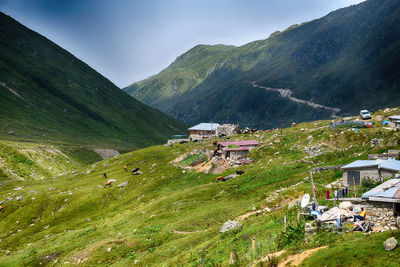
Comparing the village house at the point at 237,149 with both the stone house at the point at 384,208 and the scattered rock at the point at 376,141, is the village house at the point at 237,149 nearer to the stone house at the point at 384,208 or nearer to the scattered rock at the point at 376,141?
the scattered rock at the point at 376,141

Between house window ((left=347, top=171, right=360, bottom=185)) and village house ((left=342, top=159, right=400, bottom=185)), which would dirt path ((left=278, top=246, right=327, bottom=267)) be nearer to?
village house ((left=342, top=159, right=400, bottom=185))

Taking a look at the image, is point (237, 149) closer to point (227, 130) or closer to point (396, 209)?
point (227, 130)

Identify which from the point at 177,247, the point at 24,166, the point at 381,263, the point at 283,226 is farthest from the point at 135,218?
the point at 24,166

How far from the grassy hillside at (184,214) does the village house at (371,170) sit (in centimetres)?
376

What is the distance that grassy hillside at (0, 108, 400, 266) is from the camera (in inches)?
1038

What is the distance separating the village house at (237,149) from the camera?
74.5m

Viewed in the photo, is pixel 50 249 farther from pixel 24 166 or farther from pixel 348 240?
pixel 24 166

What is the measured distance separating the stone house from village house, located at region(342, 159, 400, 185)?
9055 mm

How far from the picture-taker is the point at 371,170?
34469 mm

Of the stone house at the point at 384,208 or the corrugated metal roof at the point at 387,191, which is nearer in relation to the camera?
the stone house at the point at 384,208

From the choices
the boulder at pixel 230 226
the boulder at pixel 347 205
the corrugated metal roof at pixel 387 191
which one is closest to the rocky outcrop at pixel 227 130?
the boulder at pixel 230 226

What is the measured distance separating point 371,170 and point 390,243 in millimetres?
18563

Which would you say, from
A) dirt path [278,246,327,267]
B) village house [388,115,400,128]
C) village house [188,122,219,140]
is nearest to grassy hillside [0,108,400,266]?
dirt path [278,246,327,267]

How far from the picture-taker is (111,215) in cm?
5828
